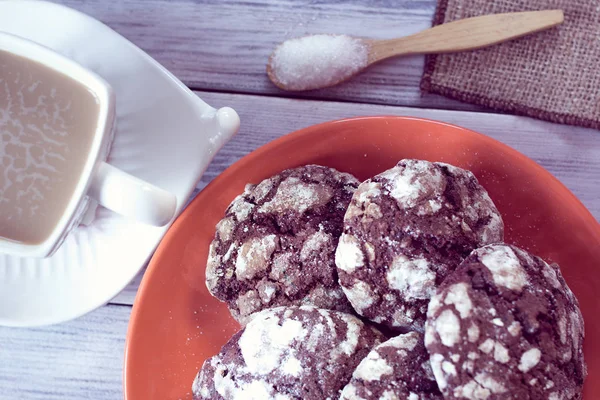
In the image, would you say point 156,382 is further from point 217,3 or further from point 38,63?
point 217,3

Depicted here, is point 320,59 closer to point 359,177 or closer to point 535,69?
point 359,177

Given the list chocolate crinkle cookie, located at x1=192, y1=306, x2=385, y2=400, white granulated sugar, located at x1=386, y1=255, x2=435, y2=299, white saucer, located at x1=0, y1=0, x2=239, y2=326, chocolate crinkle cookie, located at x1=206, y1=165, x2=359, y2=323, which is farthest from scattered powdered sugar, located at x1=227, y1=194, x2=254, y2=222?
white granulated sugar, located at x1=386, y1=255, x2=435, y2=299

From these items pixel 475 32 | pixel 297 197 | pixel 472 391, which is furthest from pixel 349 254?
pixel 475 32

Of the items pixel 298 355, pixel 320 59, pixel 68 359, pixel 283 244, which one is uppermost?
pixel 320 59

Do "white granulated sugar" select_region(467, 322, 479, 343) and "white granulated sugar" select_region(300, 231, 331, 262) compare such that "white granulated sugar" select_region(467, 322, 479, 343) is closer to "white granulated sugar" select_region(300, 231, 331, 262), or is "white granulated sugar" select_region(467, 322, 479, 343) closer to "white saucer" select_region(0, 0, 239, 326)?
"white granulated sugar" select_region(300, 231, 331, 262)

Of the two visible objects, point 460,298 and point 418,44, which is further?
point 418,44
